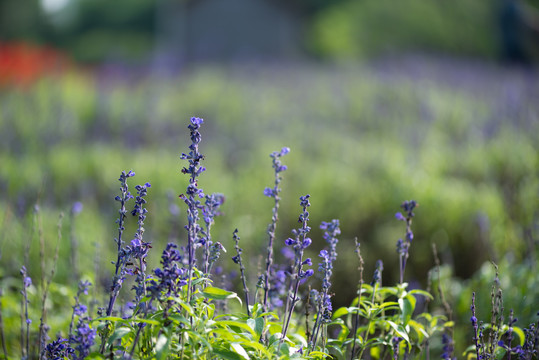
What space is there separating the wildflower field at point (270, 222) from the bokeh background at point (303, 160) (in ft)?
0.09

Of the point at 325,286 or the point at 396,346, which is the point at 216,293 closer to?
the point at 325,286

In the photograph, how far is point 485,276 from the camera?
2748 mm

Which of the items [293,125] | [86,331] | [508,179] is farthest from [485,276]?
[293,125]

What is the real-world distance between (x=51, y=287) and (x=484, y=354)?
2.07 metres

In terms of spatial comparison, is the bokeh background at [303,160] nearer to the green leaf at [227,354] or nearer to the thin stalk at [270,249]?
the thin stalk at [270,249]

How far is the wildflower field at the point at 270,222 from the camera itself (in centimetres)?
169

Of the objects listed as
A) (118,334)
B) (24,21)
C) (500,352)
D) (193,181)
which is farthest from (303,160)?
(24,21)

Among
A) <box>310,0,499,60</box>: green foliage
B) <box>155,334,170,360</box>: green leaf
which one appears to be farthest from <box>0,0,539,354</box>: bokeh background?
<box>310,0,499,60</box>: green foliage

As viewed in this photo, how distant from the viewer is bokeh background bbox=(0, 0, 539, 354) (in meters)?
3.78

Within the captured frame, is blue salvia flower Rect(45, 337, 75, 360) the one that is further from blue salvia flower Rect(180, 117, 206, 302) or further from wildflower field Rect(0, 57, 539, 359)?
blue salvia flower Rect(180, 117, 206, 302)

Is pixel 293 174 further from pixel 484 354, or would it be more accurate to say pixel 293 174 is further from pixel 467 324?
pixel 484 354

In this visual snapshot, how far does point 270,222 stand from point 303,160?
126 cm

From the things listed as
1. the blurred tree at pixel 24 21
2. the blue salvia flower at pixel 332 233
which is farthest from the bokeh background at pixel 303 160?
the blurred tree at pixel 24 21

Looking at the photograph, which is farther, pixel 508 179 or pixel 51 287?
pixel 508 179
